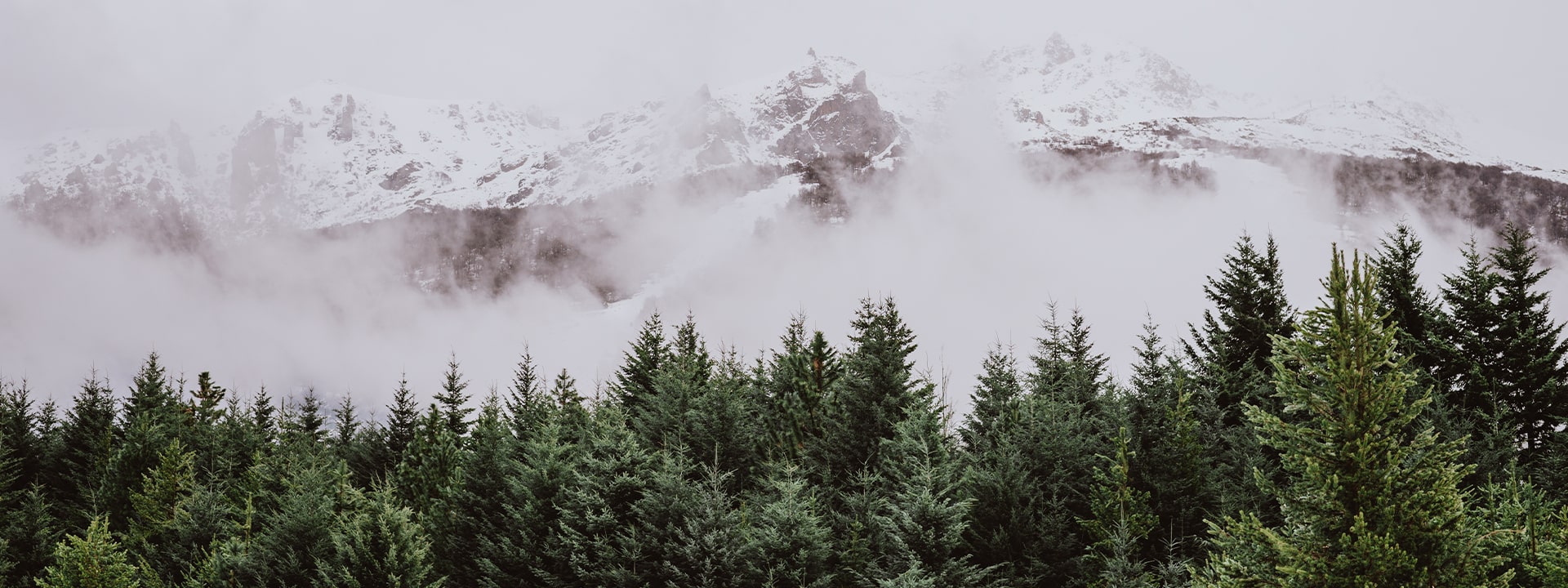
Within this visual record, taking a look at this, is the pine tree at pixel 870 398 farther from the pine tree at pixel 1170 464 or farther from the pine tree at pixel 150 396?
the pine tree at pixel 150 396

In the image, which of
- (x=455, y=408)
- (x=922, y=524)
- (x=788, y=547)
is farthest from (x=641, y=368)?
(x=922, y=524)

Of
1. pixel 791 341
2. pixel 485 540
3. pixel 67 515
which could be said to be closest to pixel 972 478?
pixel 791 341

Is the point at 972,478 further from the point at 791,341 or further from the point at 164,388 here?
the point at 164,388

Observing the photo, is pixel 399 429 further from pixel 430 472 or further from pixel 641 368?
pixel 641 368

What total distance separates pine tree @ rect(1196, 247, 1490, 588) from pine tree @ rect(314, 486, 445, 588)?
1886cm

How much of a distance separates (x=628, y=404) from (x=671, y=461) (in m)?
12.9

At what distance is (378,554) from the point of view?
70.5 ft

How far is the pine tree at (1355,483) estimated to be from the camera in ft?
31.3

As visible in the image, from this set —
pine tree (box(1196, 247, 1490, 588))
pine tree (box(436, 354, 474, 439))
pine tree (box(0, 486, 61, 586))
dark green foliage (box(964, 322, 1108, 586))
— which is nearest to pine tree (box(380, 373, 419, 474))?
pine tree (box(436, 354, 474, 439))

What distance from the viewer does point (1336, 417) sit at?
34.1ft

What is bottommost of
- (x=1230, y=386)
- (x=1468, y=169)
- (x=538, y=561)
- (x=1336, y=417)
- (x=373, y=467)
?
(x=373, y=467)

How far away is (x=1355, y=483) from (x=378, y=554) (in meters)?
21.4

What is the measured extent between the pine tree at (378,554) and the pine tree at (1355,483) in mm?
18858

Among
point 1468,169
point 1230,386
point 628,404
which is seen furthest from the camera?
point 1468,169
